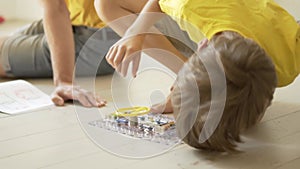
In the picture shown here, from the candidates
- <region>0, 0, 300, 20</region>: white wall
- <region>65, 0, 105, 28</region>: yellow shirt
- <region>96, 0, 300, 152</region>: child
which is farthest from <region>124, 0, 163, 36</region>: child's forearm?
<region>0, 0, 300, 20</region>: white wall

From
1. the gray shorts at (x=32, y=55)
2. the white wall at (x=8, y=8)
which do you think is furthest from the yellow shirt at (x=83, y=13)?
the white wall at (x=8, y=8)

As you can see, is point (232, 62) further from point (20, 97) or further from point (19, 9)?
point (19, 9)

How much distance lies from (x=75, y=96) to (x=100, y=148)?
312 mm

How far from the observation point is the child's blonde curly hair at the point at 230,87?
0.94m

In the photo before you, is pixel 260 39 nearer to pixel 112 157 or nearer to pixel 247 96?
pixel 247 96

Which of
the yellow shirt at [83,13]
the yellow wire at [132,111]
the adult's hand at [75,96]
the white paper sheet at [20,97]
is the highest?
the yellow shirt at [83,13]

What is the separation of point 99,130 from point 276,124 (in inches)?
15.2

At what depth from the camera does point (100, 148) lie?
1.05 m

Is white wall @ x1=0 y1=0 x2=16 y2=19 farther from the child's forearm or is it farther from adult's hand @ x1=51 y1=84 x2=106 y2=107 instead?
the child's forearm

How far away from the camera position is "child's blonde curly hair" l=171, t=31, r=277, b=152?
0.94 m

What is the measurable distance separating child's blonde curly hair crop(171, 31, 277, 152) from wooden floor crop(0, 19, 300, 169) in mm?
46

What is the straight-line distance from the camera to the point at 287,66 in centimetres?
109

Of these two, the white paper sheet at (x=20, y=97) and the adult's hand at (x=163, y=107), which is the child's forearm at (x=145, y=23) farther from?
the white paper sheet at (x=20, y=97)

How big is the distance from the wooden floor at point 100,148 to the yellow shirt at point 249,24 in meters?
0.13
